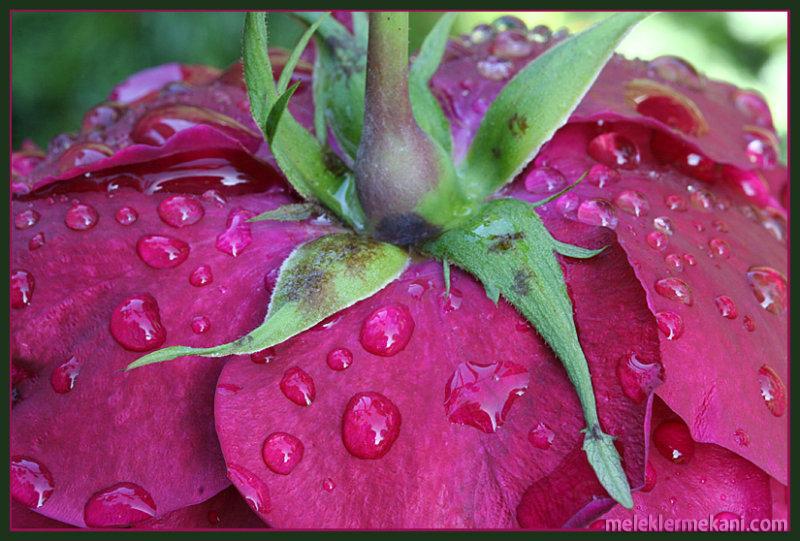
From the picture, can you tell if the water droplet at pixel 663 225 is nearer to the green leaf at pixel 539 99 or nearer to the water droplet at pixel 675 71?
the green leaf at pixel 539 99

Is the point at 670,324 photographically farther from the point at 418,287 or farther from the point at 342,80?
the point at 342,80

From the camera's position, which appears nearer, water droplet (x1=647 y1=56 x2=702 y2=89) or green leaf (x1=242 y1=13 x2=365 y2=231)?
green leaf (x1=242 y1=13 x2=365 y2=231)

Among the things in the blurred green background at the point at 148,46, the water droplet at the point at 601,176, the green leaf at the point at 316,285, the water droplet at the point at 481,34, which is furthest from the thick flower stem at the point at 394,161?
the blurred green background at the point at 148,46

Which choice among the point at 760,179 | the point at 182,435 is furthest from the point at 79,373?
the point at 760,179

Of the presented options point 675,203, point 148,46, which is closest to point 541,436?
point 675,203

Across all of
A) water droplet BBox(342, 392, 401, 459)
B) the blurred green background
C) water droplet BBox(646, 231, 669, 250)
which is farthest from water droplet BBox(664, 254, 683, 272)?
the blurred green background

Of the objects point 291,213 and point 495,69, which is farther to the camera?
point 495,69

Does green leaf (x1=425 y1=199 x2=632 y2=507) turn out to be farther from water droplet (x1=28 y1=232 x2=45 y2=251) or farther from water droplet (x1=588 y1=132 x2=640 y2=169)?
water droplet (x1=28 y1=232 x2=45 y2=251)
